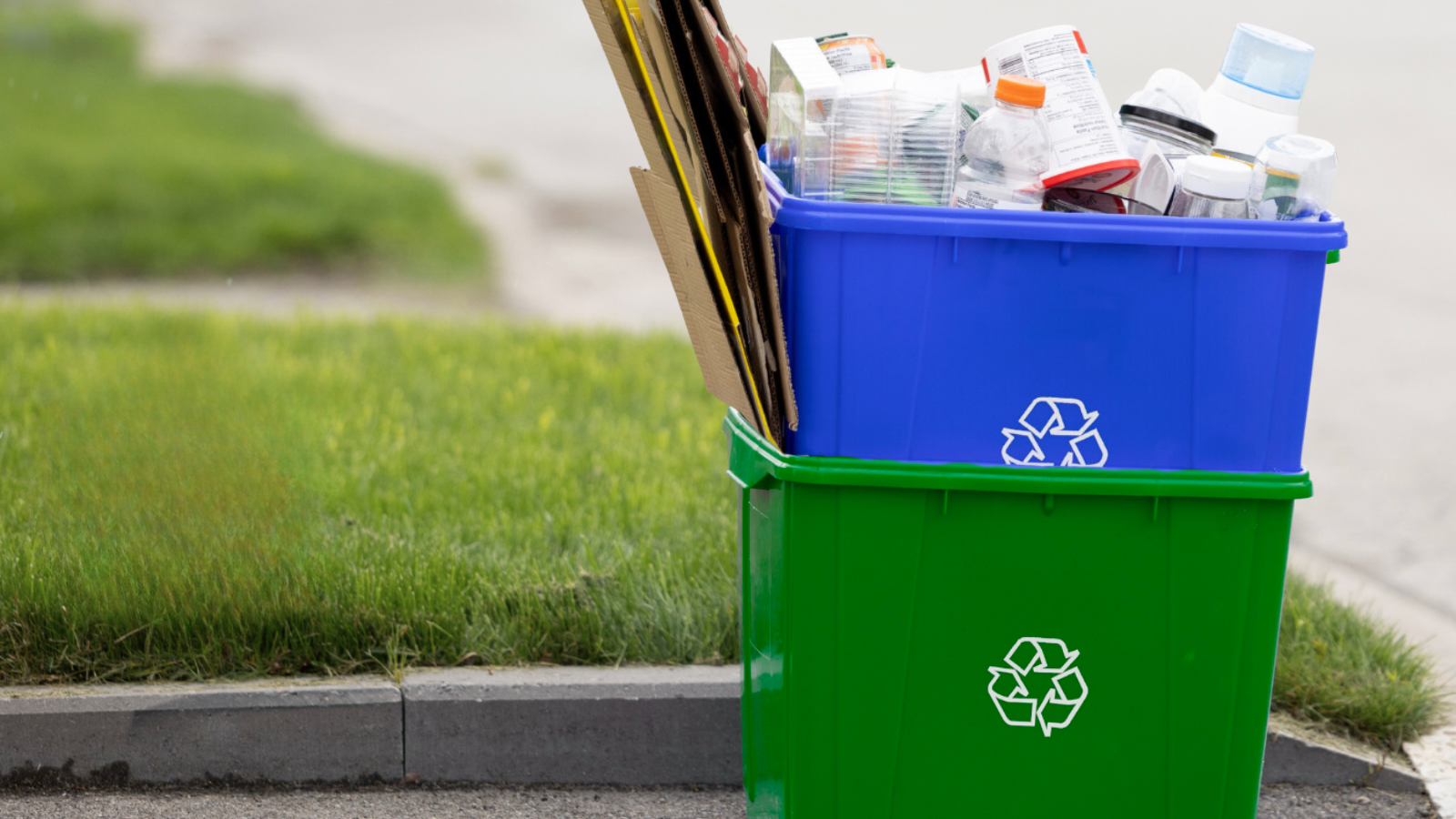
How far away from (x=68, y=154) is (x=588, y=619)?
30.9 ft

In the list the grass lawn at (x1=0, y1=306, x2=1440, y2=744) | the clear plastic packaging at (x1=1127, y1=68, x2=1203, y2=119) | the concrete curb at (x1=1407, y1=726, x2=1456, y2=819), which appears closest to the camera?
the clear plastic packaging at (x1=1127, y1=68, x2=1203, y2=119)

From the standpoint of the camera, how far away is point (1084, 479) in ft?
6.63

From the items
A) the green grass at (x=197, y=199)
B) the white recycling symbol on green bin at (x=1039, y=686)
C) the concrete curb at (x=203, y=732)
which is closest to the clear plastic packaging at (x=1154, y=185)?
the white recycling symbol on green bin at (x=1039, y=686)

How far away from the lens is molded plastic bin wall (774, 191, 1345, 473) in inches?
78.1

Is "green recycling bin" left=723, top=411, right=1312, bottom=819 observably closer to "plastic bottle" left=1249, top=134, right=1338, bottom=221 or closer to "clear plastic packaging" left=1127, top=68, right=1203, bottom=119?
"plastic bottle" left=1249, top=134, right=1338, bottom=221

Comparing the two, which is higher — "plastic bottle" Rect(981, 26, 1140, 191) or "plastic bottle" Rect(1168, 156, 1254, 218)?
"plastic bottle" Rect(981, 26, 1140, 191)

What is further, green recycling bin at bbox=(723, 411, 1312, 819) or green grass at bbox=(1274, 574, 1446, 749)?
green grass at bbox=(1274, 574, 1446, 749)

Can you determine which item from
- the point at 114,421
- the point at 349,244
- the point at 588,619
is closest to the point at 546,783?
the point at 588,619

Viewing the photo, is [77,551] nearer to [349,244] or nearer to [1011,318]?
[1011,318]

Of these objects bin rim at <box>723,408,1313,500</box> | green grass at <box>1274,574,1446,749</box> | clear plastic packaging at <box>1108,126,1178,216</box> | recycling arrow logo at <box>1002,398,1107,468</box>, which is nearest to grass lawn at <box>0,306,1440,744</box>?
green grass at <box>1274,574,1446,749</box>

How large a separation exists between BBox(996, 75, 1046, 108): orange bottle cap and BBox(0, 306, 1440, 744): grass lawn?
142 cm

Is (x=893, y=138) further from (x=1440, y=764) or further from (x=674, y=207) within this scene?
(x=1440, y=764)

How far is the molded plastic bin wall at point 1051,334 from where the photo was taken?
1983 millimetres

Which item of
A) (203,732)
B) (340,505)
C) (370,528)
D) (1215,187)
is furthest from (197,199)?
(1215,187)
